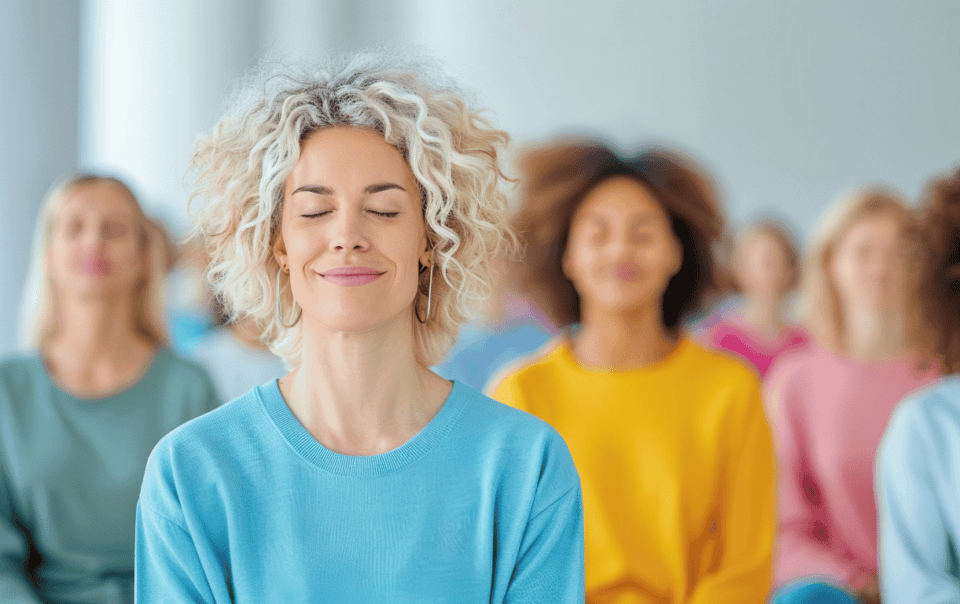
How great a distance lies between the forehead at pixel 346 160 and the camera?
1301 mm

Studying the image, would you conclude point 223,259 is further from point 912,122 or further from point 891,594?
point 912,122

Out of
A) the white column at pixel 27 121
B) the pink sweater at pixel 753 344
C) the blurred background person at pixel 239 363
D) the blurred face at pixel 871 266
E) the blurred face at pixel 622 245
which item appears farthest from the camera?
the white column at pixel 27 121

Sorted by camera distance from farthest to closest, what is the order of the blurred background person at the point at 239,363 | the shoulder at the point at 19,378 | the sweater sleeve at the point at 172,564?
the blurred background person at the point at 239,363 → the shoulder at the point at 19,378 → the sweater sleeve at the point at 172,564

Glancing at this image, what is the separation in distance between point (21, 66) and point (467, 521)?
12.8 ft

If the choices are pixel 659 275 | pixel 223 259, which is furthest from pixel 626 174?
pixel 223 259

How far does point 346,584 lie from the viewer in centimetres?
128

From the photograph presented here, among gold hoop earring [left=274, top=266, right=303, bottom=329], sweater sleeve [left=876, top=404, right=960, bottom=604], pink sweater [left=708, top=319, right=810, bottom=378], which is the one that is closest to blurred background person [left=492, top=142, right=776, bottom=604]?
sweater sleeve [left=876, top=404, right=960, bottom=604]

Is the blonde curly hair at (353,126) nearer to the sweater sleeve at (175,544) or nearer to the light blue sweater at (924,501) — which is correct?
the sweater sleeve at (175,544)

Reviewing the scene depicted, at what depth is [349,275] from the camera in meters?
1.30

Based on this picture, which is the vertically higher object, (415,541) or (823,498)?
(415,541)

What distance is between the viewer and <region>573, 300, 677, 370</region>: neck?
79.4 inches

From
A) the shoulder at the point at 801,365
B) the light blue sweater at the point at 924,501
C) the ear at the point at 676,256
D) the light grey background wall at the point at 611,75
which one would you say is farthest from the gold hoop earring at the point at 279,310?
the light grey background wall at the point at 611,75

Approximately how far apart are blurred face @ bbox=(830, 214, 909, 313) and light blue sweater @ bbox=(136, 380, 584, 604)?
1.95 m

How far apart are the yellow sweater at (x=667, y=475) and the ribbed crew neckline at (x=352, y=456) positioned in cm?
56
